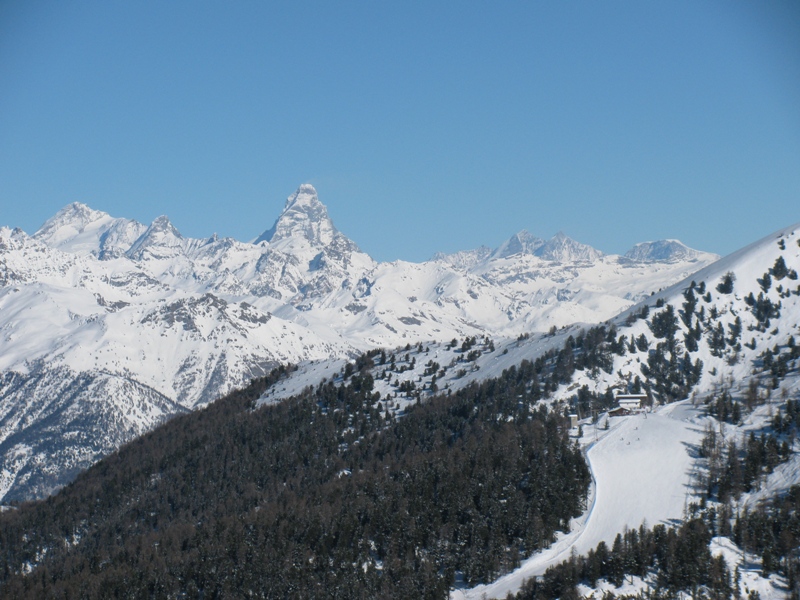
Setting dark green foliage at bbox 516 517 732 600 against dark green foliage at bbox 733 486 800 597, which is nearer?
dark green foliage at bbox 516 517 732 600

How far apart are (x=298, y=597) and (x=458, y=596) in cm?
3192

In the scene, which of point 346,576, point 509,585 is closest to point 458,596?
point 509,585

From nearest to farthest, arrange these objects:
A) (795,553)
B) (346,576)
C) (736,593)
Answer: (736,593) → (795,553) → (346,576)

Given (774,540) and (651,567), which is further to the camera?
(774,540)

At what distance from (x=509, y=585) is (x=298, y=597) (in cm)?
4206

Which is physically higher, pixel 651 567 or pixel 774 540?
pixel 651 567

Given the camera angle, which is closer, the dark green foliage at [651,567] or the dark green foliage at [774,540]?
the dark green foliage at [651,567]

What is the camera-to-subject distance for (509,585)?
622 feet

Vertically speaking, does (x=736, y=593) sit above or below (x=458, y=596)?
below

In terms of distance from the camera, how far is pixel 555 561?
641 feet

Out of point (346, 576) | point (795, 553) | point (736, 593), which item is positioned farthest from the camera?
point (346, 576)

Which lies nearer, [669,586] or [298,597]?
[669,586]

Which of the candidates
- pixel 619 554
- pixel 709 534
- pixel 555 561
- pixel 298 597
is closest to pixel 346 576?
pixel 298 597

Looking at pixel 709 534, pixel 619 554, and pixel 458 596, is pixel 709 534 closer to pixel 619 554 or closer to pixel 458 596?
pixel 619 554
